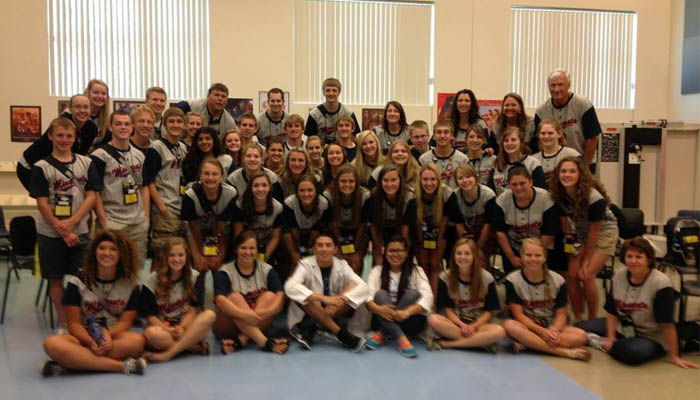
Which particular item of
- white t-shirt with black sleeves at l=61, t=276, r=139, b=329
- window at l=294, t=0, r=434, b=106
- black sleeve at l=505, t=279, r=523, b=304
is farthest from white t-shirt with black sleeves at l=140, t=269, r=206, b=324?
window at l=294, t=0, r=434, b=106

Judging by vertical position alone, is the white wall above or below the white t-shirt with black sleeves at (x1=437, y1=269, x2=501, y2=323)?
above

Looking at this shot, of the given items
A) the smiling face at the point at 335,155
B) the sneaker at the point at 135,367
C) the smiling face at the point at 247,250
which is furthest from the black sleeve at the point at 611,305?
the sneaker at the point at 135,367

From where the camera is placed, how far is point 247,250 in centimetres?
417

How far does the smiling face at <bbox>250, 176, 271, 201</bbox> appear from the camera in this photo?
4605 millimetres

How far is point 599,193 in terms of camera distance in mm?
4691

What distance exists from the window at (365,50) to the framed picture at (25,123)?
370cm

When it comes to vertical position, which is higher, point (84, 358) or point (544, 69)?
point (544, 69)

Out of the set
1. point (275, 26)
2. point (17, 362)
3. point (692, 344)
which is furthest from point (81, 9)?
point (692, 344)

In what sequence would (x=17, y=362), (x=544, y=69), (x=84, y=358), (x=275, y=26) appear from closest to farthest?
1. (x=84, y=358)
2. (x=17, y=362)
3. (x=275, y=26)
4. (x=544, y=69)

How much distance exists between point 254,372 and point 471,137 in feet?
9.39

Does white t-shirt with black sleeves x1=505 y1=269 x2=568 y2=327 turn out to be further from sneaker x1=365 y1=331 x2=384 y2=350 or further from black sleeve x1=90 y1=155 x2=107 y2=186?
black sleeve x1=90 y1=155 x2=107 y2=186

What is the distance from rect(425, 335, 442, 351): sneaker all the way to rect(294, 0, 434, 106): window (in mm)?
5612

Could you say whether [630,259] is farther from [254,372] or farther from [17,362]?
[17,362]

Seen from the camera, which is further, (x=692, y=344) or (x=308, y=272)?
(x=308, y=272)
